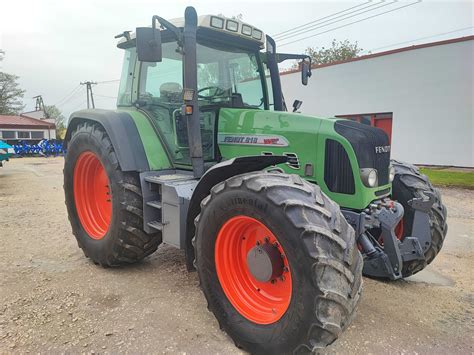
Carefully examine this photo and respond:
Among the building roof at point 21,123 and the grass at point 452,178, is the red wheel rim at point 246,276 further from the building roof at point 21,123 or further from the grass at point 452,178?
the building roof at point 21,123

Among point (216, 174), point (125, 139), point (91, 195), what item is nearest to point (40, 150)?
point (91, 195)

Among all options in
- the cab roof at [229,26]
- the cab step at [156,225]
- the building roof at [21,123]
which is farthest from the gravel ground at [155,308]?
the building roof at [21,123]

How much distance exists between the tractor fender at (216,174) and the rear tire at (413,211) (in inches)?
53.3

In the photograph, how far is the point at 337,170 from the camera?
3.10 meters

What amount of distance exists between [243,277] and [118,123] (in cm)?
204

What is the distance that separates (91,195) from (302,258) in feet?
10.6

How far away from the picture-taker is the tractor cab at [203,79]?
3583mm

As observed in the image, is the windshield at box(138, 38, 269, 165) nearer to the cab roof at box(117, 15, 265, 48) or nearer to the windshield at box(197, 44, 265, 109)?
the windshield at box(197, 44, 265, 109)

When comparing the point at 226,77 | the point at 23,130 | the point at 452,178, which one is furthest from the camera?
the point at 23,130

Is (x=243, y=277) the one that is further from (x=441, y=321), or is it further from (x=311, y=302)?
(x=441, y=321)

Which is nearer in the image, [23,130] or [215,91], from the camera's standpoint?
[215,91]

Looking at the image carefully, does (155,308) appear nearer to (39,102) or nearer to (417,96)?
(417,96)

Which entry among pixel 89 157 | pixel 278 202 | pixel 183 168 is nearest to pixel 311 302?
pixel 278 202

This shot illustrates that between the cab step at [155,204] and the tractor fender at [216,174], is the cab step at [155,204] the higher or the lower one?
the lower one
